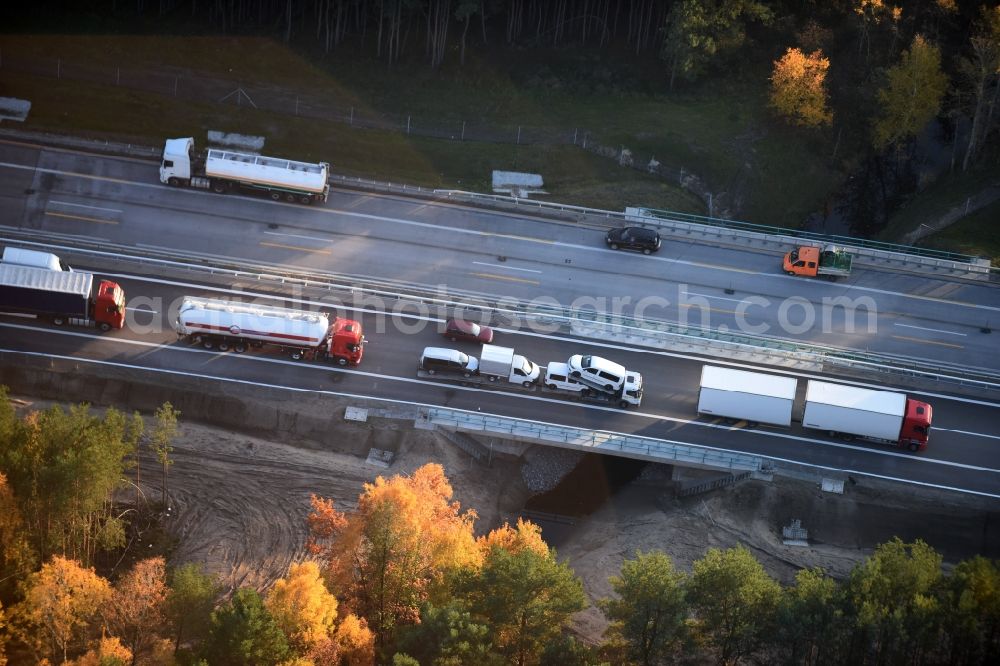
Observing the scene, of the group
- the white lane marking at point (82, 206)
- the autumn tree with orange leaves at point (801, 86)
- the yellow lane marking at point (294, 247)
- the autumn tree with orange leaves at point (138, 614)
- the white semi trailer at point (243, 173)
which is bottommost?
the autumn tree with orange leaves at point (138, 614)

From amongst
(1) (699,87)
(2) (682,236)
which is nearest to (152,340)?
(2) (682,236)

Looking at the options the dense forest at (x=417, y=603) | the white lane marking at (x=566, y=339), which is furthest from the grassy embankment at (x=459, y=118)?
the dense forest at (x=417, y=603)

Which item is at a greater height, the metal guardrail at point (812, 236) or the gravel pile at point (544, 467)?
the metal guardrail at point (812, 236)

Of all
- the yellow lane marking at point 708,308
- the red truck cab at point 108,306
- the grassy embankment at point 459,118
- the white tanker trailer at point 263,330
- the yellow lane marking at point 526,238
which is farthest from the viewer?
the grassy embankment at point 459,118

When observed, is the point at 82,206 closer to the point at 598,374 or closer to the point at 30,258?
the point at 30,258

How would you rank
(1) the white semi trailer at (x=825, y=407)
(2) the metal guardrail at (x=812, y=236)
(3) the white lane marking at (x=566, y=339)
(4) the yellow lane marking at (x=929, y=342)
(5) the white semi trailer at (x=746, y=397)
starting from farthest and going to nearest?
(2) the metal guardrail at (x=812, y=236) < (4) the yellow lane marking at (x=929, y=342) < (3) the white lane marking at (x=566, y=339) < (5) the white semi trailer at (x=746, y=397) < (1) the white semi trailer at (x=825, y=407)

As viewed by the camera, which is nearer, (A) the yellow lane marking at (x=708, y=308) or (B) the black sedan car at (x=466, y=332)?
(B) the black sedan car at (x=466, y=332)

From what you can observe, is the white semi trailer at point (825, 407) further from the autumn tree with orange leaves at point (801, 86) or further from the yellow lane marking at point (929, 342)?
the autumn tree with orange leaves at point (801, 86)
